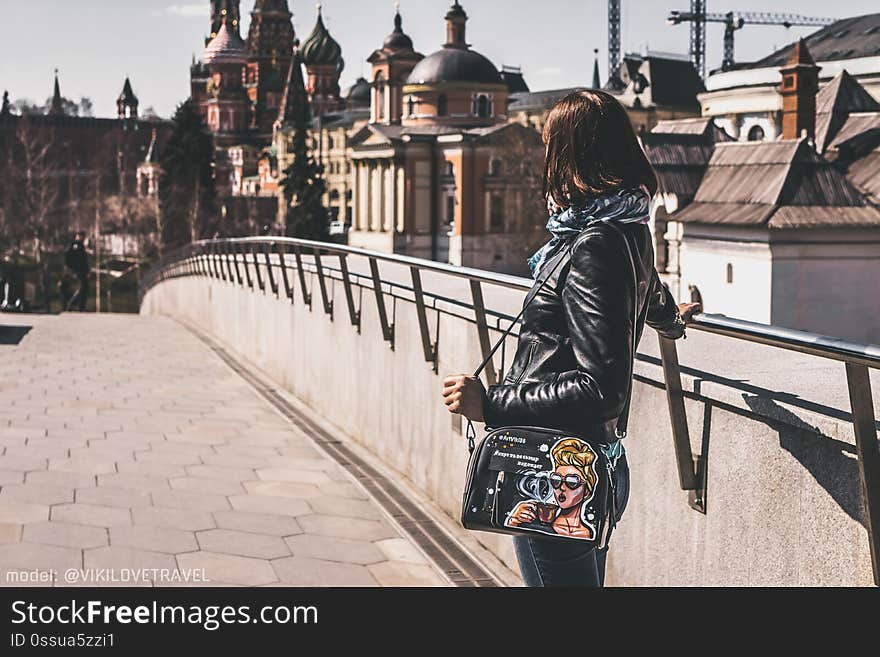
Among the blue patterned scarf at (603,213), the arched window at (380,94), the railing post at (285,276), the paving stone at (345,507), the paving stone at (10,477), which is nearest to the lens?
the blue patterned scarf at (603,213)

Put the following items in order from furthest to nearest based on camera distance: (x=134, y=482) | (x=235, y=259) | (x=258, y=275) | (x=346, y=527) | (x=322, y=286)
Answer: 1. (x=235, y=259)
2. (x=258, y=275)
3. (x=322, y=286)
4. (x=134, y=482)
5. (x=346, y=527)

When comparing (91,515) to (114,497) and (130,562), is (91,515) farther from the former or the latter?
(130,562)

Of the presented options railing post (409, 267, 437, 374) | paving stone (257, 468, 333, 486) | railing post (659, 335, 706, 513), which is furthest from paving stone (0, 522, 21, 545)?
railing post (659, 335, 706, 513)

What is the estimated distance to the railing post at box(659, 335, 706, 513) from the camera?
15.3 feet

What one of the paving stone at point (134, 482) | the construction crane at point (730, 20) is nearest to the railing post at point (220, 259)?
the paving stone at point (134, 482)

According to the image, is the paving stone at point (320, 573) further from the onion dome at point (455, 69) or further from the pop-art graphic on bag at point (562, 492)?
the onion dome at point (455, 69)

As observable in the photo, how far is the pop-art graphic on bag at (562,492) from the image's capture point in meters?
3.06

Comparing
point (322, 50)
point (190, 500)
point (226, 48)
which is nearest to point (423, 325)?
point (190, 500)

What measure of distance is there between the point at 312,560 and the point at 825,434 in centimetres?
340

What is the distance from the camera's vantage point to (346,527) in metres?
7.32

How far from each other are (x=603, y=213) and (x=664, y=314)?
0.82 meters

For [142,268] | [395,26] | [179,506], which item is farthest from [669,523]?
[395,26]

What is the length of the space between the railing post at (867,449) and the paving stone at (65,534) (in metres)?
4.20
